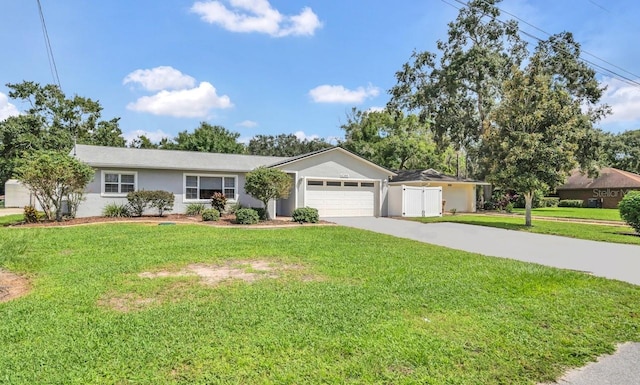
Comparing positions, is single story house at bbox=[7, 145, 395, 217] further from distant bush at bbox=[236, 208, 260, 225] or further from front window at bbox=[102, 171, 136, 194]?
distant bush at bbox=[236, 208, 260, 225]

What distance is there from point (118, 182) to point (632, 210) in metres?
21.5

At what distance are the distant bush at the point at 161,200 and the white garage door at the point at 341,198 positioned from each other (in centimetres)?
656

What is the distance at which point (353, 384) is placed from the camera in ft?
9.71

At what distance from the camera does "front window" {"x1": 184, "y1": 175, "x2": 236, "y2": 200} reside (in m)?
17.9

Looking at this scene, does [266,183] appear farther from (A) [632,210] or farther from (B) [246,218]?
(A) [632,210]

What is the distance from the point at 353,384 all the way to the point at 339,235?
8.70 m

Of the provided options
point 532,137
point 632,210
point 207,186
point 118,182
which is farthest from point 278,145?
point 632,210

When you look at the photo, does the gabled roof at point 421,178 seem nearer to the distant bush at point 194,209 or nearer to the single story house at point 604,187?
the distant bush at point 194,209

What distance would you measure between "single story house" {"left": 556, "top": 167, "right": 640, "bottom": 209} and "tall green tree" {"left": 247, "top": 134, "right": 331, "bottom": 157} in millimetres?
36908

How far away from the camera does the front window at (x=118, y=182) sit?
16.3m

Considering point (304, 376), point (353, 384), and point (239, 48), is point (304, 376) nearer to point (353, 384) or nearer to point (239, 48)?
point (353, 384)

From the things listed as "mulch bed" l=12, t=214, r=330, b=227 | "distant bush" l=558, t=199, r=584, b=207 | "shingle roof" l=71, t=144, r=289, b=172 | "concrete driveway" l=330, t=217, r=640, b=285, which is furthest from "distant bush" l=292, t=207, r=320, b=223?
"distant bush" l=558, t=199, r=584, b=207

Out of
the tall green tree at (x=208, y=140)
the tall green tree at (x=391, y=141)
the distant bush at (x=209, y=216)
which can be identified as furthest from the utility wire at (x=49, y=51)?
the tall green tree at (x=391, y=141)

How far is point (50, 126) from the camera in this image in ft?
111
